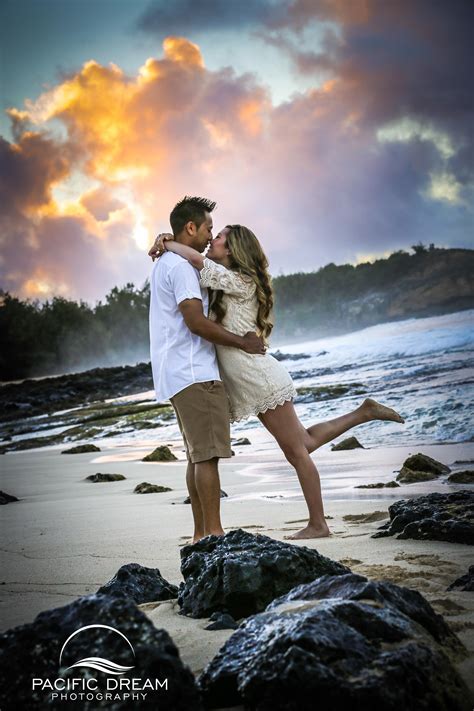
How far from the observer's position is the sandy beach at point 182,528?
8.15ft

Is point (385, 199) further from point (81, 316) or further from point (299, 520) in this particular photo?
point (299, 520)

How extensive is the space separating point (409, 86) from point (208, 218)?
16.1 meters

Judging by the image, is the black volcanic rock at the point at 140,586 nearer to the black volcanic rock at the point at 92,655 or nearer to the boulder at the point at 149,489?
the black volcanic rock at the point at 92,655

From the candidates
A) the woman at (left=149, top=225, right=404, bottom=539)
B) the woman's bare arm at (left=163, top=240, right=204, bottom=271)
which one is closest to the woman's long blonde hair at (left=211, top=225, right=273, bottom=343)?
the woman at (left=149, top=225, right=404, bottom=539)

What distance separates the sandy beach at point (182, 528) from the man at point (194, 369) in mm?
402

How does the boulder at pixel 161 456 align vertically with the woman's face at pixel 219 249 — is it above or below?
below

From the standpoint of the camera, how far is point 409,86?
59.2ft

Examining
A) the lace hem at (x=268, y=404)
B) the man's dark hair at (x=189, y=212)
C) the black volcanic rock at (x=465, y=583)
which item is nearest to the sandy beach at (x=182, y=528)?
the black volcanic rock at (x=465, y=583)

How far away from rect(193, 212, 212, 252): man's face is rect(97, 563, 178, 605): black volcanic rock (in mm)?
2092

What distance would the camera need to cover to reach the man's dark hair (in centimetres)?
406

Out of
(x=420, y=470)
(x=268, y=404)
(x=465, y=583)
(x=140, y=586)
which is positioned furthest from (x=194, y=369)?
(x=420, y=470)

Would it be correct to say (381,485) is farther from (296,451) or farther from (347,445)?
(347,445)

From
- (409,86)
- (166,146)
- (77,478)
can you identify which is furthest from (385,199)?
(77,478)

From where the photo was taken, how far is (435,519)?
11.0ft
